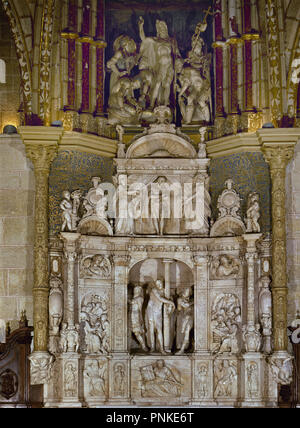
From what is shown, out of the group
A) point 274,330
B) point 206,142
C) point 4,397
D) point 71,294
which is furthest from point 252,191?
point 4,397

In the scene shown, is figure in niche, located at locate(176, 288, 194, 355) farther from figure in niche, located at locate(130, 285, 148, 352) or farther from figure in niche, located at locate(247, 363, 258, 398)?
figure in niche, located at locate(247, 363, 258, 398)

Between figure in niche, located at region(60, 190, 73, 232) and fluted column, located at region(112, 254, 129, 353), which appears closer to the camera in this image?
figure in niche, located at region(60, 190, 73, 232)

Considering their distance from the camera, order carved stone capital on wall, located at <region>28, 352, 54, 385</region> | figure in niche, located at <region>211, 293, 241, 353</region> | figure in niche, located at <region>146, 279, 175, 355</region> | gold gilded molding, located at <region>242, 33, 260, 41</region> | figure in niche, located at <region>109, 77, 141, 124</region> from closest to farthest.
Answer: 1. carved stone capital on wall, located at <region>28, 352, 54, 385</region>
2. figure in niche, located at <region>211, 293, 241, 353</region>
3. figure in niche, located at <region>146, 279, 175, 355</region>
4. gold gilded molding, located at <region>242, 33, 260, 41</region>
5. figure in niche, located at <region>109, 77, 141, 124</region>

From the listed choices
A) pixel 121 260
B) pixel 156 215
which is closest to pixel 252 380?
pixel 121 260

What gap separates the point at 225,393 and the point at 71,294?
3.61 m

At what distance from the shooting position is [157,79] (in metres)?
22.0

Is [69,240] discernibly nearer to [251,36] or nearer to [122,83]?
[122,83]

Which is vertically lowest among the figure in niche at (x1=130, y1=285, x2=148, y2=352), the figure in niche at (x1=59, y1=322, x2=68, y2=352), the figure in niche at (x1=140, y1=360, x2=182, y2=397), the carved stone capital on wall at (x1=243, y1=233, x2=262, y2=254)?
the figure in niche at (x1=140, y1=360, x2=182, y2=397)

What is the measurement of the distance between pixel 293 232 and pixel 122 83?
4.74 meters

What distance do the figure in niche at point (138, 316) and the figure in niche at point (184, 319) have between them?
2.40ft

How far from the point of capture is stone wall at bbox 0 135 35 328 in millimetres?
20828

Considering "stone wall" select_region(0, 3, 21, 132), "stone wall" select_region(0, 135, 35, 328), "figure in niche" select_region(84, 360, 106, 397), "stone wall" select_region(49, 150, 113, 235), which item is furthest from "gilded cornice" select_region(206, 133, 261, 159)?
"figure in niche" select_region(84, 360, 106, 397)

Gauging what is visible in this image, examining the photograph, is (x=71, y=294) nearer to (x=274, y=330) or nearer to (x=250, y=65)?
(x=274, y=330)

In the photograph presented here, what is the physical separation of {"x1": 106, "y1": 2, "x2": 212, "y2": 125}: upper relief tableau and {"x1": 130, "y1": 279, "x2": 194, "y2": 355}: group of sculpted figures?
11.9 ft
